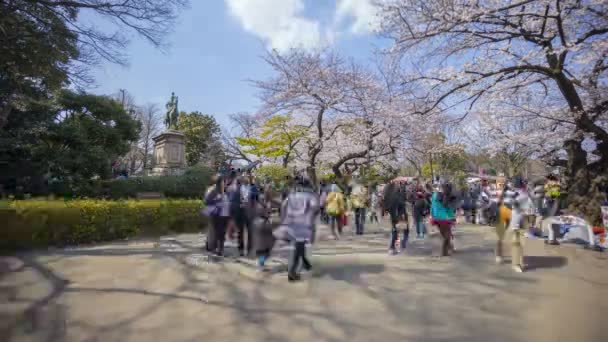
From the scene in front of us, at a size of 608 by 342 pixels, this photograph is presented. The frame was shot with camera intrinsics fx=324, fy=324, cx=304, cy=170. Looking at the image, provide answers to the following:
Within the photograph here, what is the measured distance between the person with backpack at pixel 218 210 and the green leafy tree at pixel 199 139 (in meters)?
28.3

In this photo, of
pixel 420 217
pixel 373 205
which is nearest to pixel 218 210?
pixel 420 217

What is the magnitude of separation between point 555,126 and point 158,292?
13.7 metres

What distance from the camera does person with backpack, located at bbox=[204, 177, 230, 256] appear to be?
6.29 m

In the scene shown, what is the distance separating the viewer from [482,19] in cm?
809

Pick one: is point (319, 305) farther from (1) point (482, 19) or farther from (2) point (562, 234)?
(1) point (482, 19)

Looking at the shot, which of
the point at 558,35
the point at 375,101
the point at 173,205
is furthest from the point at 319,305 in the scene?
the point at 375,101

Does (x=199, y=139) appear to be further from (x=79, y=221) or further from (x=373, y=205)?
(x=79, y=221)

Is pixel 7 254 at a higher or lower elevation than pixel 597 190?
lower

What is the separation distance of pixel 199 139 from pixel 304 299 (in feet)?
107

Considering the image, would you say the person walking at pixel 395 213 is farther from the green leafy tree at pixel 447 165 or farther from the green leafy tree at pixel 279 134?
the green leafy tree at pixel 447 165

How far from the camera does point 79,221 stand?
23.7 ft

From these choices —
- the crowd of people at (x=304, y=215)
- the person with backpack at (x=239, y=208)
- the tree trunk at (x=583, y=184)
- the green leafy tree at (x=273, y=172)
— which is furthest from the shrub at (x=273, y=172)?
the tree trunk at (x=583, y=184)

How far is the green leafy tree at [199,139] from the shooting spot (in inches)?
1352

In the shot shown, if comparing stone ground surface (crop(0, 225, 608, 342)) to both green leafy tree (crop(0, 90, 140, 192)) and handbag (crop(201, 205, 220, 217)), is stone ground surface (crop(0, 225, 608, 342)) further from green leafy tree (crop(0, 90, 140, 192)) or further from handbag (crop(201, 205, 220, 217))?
green leafy tree (crop(0, 90, 140, 192))
